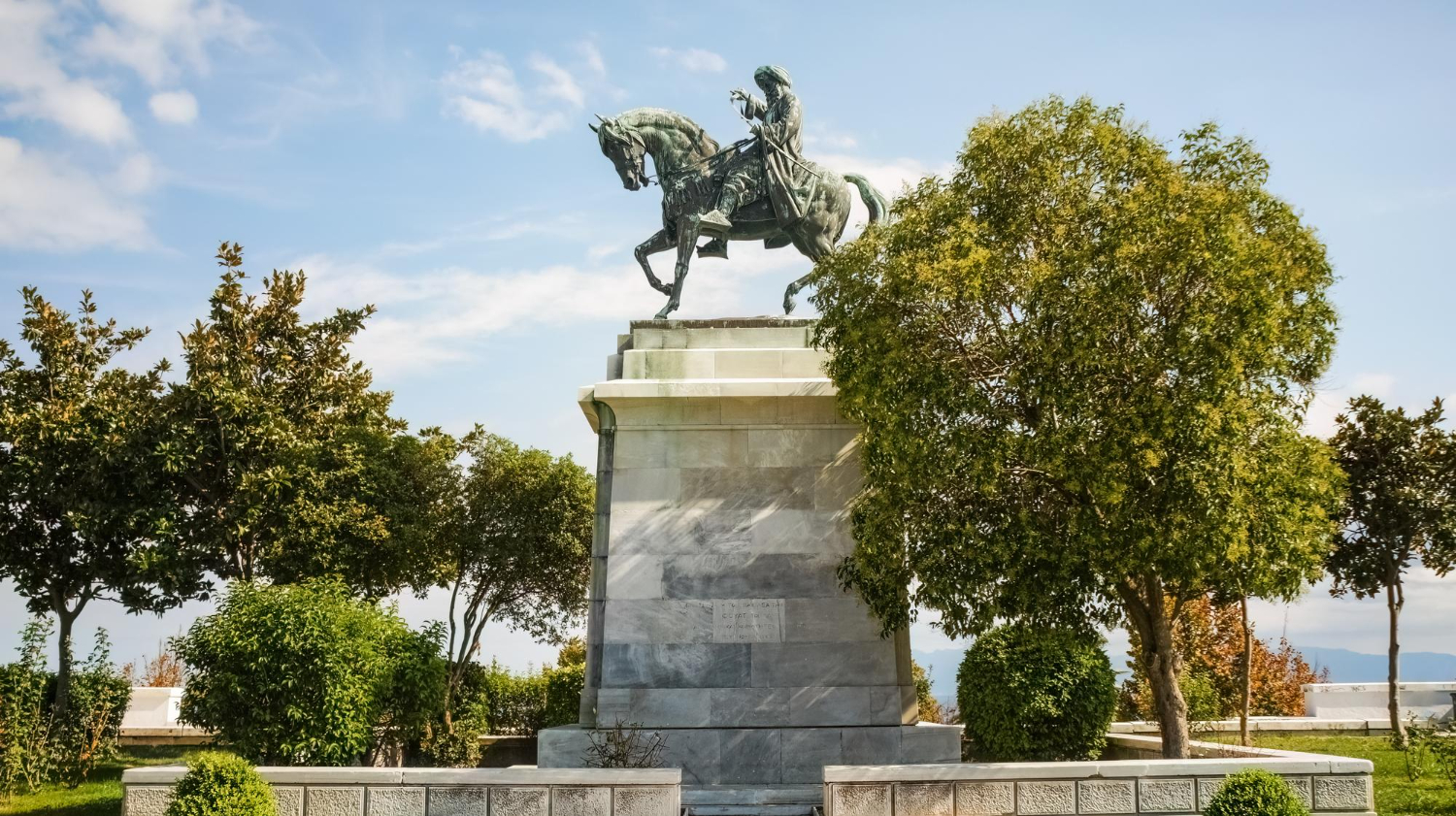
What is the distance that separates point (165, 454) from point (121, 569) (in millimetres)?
2685

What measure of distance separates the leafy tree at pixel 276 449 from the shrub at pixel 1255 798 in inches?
556

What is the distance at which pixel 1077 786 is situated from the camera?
10.7 meters

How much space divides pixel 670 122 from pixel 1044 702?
886cm

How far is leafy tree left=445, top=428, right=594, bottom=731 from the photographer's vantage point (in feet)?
69.9

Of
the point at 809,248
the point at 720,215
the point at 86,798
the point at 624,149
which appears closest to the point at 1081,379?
the point at 809,248

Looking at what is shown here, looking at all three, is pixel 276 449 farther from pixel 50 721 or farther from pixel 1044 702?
pixel 1044 702

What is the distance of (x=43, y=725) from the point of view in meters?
18.1

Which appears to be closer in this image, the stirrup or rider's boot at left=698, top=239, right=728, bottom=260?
the stirrup

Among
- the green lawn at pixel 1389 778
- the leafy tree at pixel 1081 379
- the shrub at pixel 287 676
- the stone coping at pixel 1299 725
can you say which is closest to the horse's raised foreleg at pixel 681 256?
the leafy tree at pixel 1081 379

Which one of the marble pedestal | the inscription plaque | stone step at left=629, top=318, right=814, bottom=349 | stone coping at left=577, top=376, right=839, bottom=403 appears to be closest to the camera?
the marble pedestal

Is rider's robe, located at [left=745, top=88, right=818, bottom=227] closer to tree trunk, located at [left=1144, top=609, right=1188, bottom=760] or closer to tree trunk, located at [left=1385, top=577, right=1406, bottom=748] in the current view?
tree trunk, located at [left=1144, top=609, right=1188, bottom=760]

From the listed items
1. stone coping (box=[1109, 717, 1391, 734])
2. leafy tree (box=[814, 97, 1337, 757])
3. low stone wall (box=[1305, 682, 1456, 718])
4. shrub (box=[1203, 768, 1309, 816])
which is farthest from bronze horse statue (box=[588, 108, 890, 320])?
low stone wall (box=[1305, 682, 1456, 718])

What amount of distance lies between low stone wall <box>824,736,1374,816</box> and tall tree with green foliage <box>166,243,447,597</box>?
37.2ft

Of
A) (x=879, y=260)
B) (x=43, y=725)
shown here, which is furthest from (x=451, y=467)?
(x=879, y=260)
